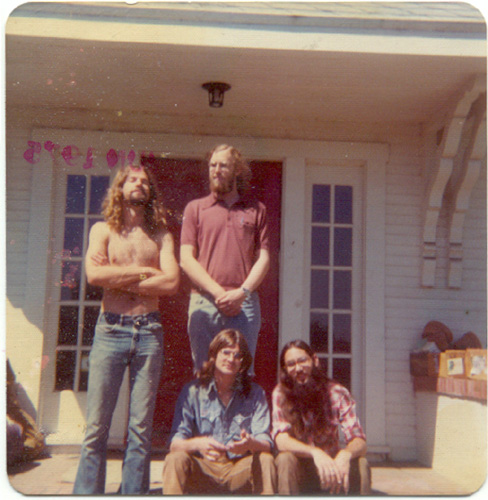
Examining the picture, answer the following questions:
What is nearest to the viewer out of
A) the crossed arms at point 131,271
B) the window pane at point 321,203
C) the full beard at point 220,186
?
the crossed arms at point 131,271

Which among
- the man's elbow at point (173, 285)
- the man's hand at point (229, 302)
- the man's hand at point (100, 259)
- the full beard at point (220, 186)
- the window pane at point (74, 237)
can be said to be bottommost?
the man's hand at point (229, 302)

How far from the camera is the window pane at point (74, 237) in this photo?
298cm

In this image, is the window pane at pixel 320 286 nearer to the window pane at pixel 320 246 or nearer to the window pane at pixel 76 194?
the window pane at pixel 320 246

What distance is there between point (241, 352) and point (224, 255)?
0.55m

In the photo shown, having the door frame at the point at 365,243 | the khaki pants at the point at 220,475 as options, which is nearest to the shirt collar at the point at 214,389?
the khaki pants at the point at 220,475

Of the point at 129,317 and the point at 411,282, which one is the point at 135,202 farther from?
the point at 411,282

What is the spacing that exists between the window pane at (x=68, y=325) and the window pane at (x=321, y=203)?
159 cm

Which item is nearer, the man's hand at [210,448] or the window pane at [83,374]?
the man's hand at [210,448]

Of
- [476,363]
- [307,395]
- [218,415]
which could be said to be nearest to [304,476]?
[307,395]

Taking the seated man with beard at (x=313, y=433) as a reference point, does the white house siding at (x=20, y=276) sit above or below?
above

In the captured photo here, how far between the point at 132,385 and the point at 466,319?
2.17 meters

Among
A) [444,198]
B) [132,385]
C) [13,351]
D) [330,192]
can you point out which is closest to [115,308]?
[132,385]

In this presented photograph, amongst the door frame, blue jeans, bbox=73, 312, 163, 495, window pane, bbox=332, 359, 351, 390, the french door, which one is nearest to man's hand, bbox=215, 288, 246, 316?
blue jeans, bbox=73, 312, 163, 495

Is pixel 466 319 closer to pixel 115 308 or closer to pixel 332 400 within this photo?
pixel 332 400
